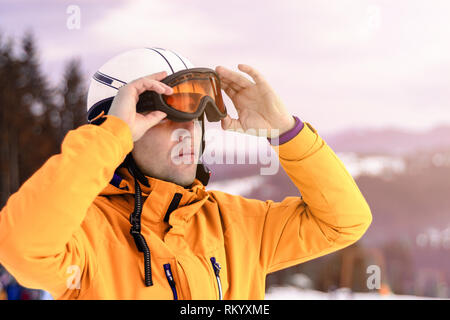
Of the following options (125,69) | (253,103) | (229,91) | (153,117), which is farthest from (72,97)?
(153,117)

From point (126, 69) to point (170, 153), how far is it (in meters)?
0.44

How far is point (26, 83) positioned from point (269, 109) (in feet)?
76.2

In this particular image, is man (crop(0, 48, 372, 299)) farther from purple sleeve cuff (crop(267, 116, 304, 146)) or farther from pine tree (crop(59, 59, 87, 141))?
pine tree (crop(59, 59, 87, 141))

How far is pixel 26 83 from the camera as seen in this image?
22.5 m

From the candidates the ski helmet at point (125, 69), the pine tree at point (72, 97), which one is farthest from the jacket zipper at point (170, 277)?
the pine tree at point (72, 97)

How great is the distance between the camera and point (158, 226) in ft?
5.45

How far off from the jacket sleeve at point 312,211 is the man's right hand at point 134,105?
518 mm

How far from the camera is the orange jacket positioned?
4.24 ft

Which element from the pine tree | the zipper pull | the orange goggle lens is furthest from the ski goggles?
the pine tree

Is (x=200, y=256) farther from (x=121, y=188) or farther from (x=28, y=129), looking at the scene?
(x=28, y=129)

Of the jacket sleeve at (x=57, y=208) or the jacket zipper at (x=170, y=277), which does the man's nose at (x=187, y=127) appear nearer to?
the jacket sleeve at (x=57, y=208)

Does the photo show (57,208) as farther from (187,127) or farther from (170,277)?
(187,127)

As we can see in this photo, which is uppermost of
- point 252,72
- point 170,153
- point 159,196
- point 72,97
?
point 72,97

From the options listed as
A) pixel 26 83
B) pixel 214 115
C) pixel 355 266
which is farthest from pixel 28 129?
pixel 214 115
